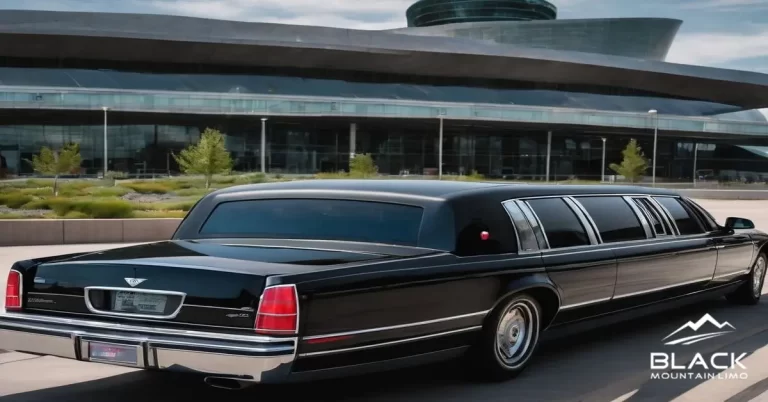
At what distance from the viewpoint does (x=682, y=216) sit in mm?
8117

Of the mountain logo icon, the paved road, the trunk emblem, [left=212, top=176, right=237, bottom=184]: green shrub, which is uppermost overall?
the trunk emblem

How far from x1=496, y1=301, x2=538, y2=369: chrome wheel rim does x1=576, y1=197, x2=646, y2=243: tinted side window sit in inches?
47.4

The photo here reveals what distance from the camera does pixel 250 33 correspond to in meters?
71.7

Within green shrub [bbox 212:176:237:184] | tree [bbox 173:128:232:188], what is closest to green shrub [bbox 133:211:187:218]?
green shrub [bbox 212:176:237:184]

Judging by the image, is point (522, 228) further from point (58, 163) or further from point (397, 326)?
point (58, 163)

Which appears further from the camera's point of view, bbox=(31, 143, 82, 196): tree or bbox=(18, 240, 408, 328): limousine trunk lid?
bbox=(31, 143, 82, 196): tree

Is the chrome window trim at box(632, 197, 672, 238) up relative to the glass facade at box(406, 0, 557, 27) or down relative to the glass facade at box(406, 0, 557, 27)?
down

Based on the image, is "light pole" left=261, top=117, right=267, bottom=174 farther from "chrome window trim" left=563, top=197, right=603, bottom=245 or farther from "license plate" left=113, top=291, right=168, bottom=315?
"license plate" left=113, top=291, right=168, bottom=315

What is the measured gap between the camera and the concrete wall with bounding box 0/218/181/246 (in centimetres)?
1638

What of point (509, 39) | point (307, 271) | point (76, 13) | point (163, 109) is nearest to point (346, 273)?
point (307, 271)

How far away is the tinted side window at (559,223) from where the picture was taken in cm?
634

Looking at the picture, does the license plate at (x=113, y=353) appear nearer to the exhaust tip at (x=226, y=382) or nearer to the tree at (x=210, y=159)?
the exhaust tip at (x=226, y=382)

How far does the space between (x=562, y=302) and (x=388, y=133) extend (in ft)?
215

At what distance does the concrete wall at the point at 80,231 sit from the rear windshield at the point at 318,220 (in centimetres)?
1146
